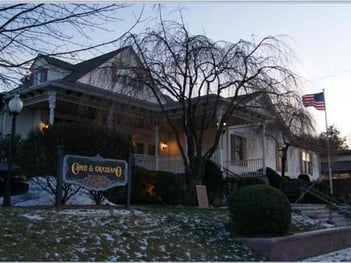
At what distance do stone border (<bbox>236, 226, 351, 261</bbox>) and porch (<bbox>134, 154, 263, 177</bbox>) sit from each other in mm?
8515

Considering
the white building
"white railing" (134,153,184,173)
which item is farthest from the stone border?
"white railing" (134,153,184,173)

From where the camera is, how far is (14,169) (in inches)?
525

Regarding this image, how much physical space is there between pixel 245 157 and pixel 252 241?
1639 cm

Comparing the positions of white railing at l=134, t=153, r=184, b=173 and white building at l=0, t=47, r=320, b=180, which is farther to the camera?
white railing at l=134, t=153, r=184, b=173

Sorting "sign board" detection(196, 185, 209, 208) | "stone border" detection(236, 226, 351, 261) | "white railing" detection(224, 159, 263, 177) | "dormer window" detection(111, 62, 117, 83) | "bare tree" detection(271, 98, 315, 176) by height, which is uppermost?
"dormer window" detection(111, 62, 117, 83)

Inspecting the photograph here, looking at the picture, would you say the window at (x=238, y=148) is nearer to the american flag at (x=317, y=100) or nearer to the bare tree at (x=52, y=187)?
the american flag at (x=317, y=100)

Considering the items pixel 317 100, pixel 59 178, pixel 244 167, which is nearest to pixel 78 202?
pixel 59 178

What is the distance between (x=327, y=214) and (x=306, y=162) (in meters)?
18.4

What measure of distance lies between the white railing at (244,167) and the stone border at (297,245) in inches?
420

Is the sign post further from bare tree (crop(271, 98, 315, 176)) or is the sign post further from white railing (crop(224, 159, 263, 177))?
white railing (crop(224, 159, 263, 177))

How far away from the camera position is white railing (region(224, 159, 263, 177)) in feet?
74.8

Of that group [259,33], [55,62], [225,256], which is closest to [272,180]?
[259,33]

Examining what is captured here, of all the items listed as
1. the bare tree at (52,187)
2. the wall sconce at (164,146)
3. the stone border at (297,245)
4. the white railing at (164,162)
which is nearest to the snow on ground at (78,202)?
the stone border at (297,245)

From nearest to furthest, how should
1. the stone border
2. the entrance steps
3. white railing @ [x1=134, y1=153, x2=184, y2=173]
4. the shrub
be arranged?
the stone border
the shrub
the entrance steps
white railing @ [x1=134, y1=153, x2=184, y2=173]
